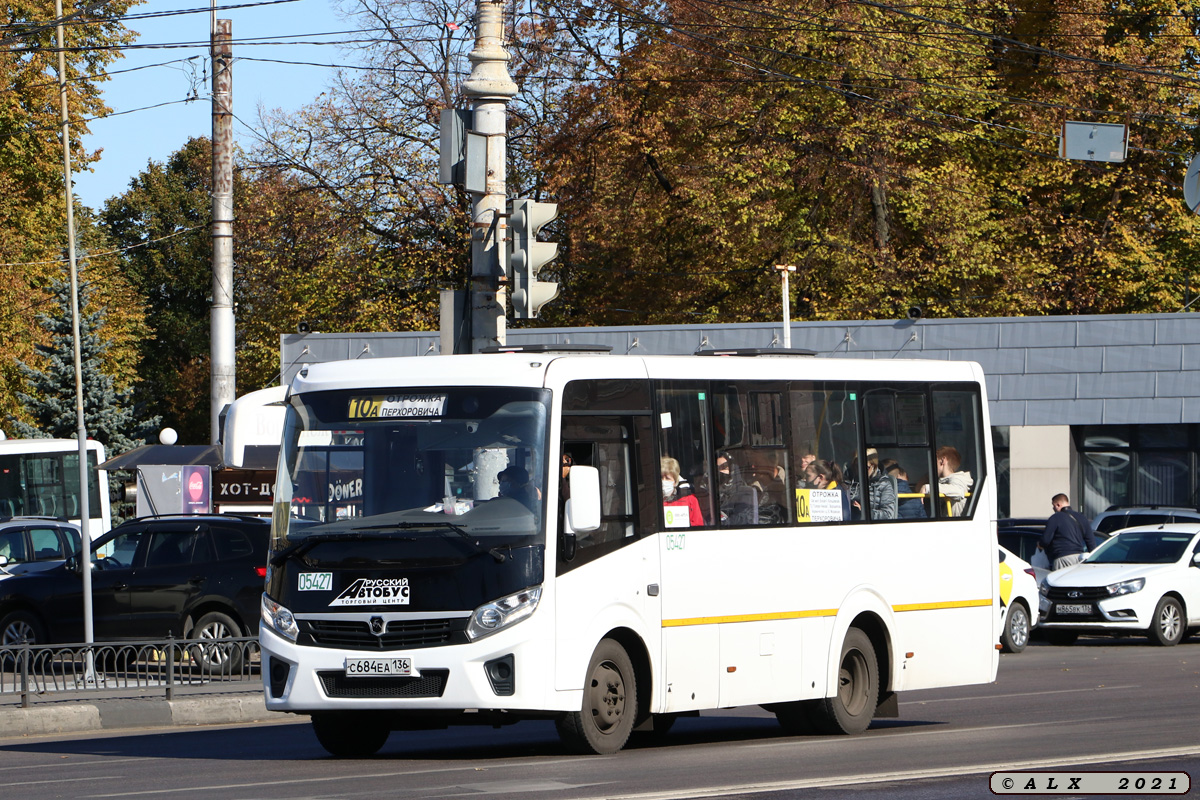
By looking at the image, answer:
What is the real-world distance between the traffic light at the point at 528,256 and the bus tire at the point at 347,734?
3844mm

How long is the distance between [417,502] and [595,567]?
3.91ft

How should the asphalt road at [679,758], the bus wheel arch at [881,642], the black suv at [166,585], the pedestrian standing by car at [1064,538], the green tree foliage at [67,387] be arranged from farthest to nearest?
the green tree foliage at [67,387], the pedestrian standing by car at [1064,538], the black suv at [166,585], the bus wheel arch at [881,642], the asphalt road at [679,758]

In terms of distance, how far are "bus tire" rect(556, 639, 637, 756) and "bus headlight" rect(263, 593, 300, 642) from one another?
176cm

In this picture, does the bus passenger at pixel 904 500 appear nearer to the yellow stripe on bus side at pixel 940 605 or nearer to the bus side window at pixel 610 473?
the yellow stripe on bus side at pixel 940 605

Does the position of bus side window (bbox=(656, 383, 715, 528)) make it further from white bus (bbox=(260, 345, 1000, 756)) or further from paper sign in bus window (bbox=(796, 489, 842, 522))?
paper sign in bus window (bbox=(796, 489, 842, 522))

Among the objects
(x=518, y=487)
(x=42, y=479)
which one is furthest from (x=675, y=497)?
(x=42, y=479)

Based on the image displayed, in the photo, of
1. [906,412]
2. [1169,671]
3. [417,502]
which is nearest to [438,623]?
[417,502]

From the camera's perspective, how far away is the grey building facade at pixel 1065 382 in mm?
35094

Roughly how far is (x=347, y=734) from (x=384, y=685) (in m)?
1.28

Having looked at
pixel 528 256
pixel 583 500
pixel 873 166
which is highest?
pixel 873 166

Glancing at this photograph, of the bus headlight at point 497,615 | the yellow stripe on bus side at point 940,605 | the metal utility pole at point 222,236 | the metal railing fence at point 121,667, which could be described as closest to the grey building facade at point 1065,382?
the metal utility pole at point 222,236

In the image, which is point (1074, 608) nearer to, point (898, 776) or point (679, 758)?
point (679, 758)

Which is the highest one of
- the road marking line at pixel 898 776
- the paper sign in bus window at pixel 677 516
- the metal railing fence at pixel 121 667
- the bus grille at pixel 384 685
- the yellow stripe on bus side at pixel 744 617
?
the paper sign in bus window at pixel 677 516

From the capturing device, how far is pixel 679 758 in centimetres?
1151
